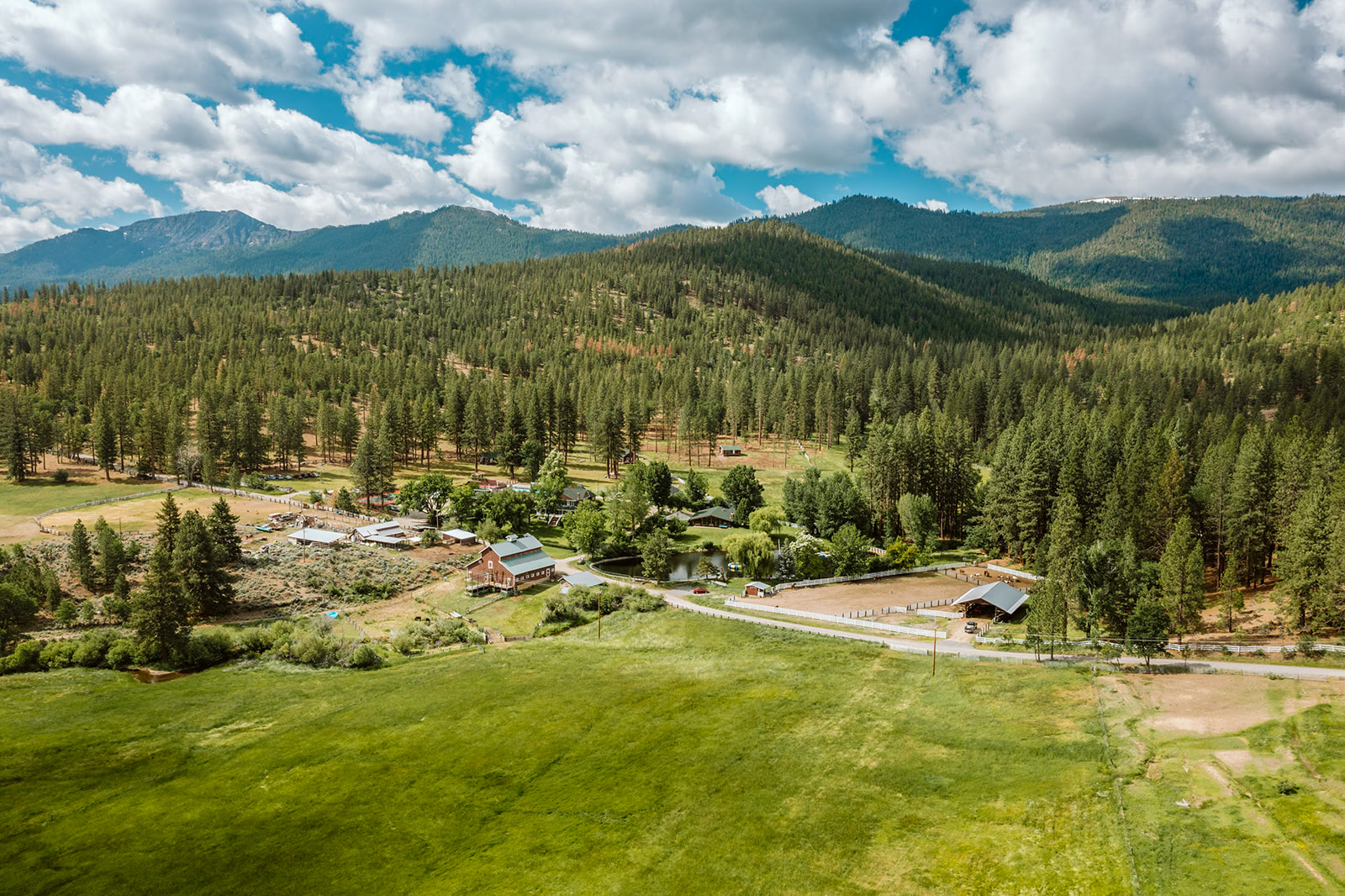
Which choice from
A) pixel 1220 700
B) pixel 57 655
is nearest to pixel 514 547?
pixel 57 655

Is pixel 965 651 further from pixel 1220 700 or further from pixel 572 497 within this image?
pixel 572 497

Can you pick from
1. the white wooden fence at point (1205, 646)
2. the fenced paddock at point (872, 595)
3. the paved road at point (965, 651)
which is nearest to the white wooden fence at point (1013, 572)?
the fenced paddock at point (872, 595)

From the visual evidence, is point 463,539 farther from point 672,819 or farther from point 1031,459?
point 1031,459

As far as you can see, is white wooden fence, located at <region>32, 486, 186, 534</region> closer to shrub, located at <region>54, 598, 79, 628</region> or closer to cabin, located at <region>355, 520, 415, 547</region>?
shrub, located at <region>54, 598, 79, 628</region>

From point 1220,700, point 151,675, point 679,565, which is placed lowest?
point 151,675

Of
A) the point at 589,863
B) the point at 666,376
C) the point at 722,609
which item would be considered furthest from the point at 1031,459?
the point at 666,376

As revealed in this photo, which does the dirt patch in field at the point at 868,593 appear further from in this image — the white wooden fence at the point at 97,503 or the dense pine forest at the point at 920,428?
the white wooden fence at the point at 97,503

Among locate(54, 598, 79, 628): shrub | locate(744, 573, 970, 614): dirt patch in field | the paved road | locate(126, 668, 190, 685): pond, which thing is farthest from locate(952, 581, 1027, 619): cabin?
locate(54, 598, 79, 628): shrub
